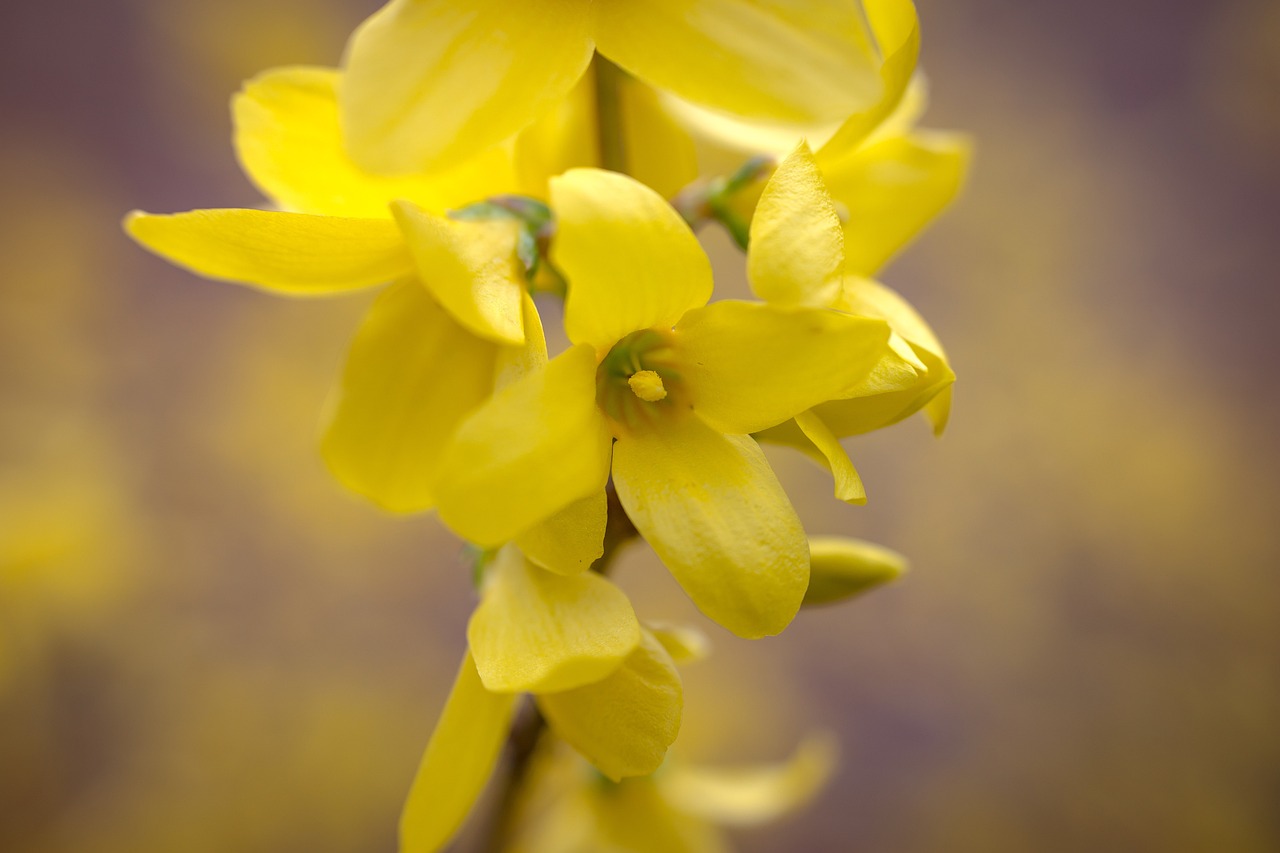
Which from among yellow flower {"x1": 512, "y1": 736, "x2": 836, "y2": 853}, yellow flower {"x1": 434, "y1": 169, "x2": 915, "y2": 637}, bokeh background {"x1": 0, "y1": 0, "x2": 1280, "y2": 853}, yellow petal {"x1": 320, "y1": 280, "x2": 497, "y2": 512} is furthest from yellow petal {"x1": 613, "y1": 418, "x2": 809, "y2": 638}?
bokeh background {"x1": 0, "y1": 0, "x2": 1280, "y2": 853}

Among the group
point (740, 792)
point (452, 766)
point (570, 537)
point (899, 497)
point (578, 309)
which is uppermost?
point (578, 309)

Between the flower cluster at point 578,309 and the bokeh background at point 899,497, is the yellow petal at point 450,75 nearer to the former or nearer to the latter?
the flower cluster at point 578,309

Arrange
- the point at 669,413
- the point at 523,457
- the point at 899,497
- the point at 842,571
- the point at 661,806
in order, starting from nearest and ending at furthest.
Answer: the point at 523,457
the point at 669,413
the point at 842,571
the point at 661,806
the point at 899,497

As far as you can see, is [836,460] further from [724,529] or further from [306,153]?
[306,153]

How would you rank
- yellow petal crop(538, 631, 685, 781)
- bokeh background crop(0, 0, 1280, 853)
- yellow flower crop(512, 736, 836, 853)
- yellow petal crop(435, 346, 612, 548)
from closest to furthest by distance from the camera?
yellow petal crop(435, 346, 612, 548) < yellow petal crop(538, 631, 685, 781) < yellow flower crop(512, 736, 836, 853) < bokeh background crop(0, 0, 1280, 853)

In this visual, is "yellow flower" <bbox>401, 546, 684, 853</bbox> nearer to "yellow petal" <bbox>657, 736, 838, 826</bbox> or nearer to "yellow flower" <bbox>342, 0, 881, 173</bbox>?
"yellow flower" <bbox>342, 0, 881, 173</bbox>

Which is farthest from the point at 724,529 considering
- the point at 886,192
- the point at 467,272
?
the point at 886,192
